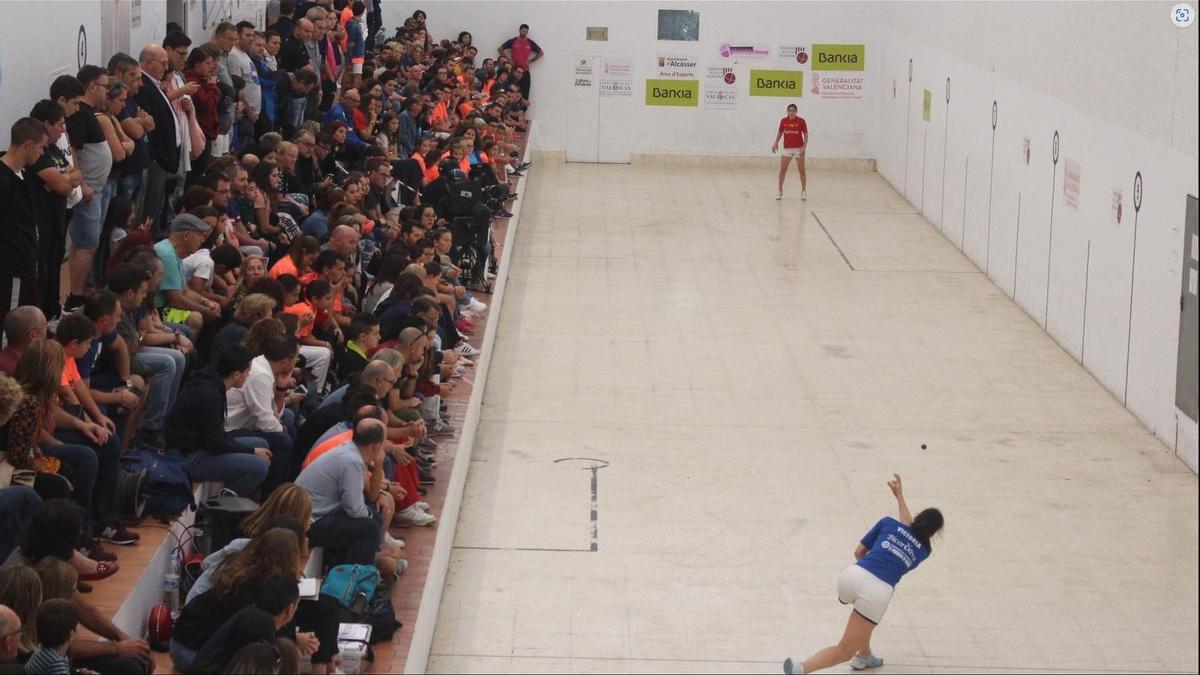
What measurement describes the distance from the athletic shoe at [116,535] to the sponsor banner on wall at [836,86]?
2403 cm

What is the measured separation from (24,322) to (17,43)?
13.9 ft

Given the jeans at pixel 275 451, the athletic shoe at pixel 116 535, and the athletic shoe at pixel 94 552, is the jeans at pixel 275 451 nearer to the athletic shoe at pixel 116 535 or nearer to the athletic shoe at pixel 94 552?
the athletic shoe at pixel 116 535

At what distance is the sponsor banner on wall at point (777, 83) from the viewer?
3117cm

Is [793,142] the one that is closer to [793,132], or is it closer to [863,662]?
[793,132]

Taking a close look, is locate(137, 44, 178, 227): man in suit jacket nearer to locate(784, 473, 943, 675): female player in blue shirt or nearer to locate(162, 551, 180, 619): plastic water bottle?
locate(162, 551, 180, 619): plastic water bottle

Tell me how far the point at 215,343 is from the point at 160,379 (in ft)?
2.26

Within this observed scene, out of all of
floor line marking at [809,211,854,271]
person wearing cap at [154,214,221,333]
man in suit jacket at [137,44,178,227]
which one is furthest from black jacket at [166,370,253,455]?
floor line marking at [809,211,854,271]

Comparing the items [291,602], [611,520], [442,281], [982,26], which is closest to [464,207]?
[442,281]

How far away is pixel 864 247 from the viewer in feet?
76.5

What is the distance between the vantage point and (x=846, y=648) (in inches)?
379

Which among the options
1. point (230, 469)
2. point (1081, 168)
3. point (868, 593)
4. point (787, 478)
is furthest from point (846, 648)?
point (1081, 168)

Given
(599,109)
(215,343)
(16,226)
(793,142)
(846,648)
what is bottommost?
(846,648)

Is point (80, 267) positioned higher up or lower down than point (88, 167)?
lower down

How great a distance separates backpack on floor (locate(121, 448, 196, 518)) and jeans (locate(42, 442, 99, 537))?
1.76ft
